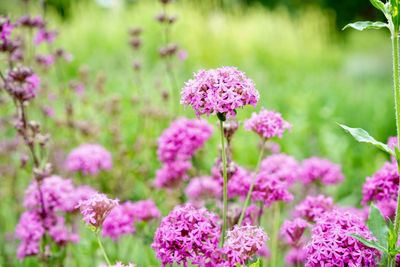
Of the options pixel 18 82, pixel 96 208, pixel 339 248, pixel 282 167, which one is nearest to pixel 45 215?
pixel 18 82

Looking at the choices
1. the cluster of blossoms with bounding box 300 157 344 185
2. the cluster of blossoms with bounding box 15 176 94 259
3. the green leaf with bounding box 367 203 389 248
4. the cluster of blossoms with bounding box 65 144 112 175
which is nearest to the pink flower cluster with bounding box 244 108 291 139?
the green leaf with bounding box 367 203 389 248

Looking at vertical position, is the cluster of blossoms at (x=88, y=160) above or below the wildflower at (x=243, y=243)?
below

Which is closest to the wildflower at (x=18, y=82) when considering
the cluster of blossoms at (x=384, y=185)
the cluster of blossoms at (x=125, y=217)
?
the cluster of blossoms at (x=125, y=217)

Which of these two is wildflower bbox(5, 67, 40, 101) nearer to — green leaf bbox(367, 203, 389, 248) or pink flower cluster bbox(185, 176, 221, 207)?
pink flower cluster bbox(185, 176, 221, 207)

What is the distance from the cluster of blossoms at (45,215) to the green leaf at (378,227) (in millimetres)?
1270

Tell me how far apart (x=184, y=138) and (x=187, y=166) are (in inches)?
13.7

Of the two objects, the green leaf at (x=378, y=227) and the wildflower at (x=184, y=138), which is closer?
the green leaf at (x=378, y=227)

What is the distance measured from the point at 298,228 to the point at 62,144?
8.24 ft

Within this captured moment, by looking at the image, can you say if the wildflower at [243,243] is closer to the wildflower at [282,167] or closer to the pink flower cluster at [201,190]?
the wildflower at [282,167]

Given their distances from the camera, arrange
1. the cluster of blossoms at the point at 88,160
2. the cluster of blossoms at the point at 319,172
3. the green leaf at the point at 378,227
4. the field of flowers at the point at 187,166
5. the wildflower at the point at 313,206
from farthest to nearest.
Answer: the cluster of blossoms at the point at 88,160 → the cluster of blossoms at the point at 319,172 → the wildflower at the point at 313,206 → the green leaf at the point at 378,227 → the field of flowers at the point at 187,166

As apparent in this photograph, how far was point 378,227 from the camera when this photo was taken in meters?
1.81

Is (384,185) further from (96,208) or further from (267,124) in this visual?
(96,208)

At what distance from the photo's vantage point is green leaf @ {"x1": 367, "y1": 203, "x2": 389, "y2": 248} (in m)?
1.79

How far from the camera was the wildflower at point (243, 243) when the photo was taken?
1.56 meters
